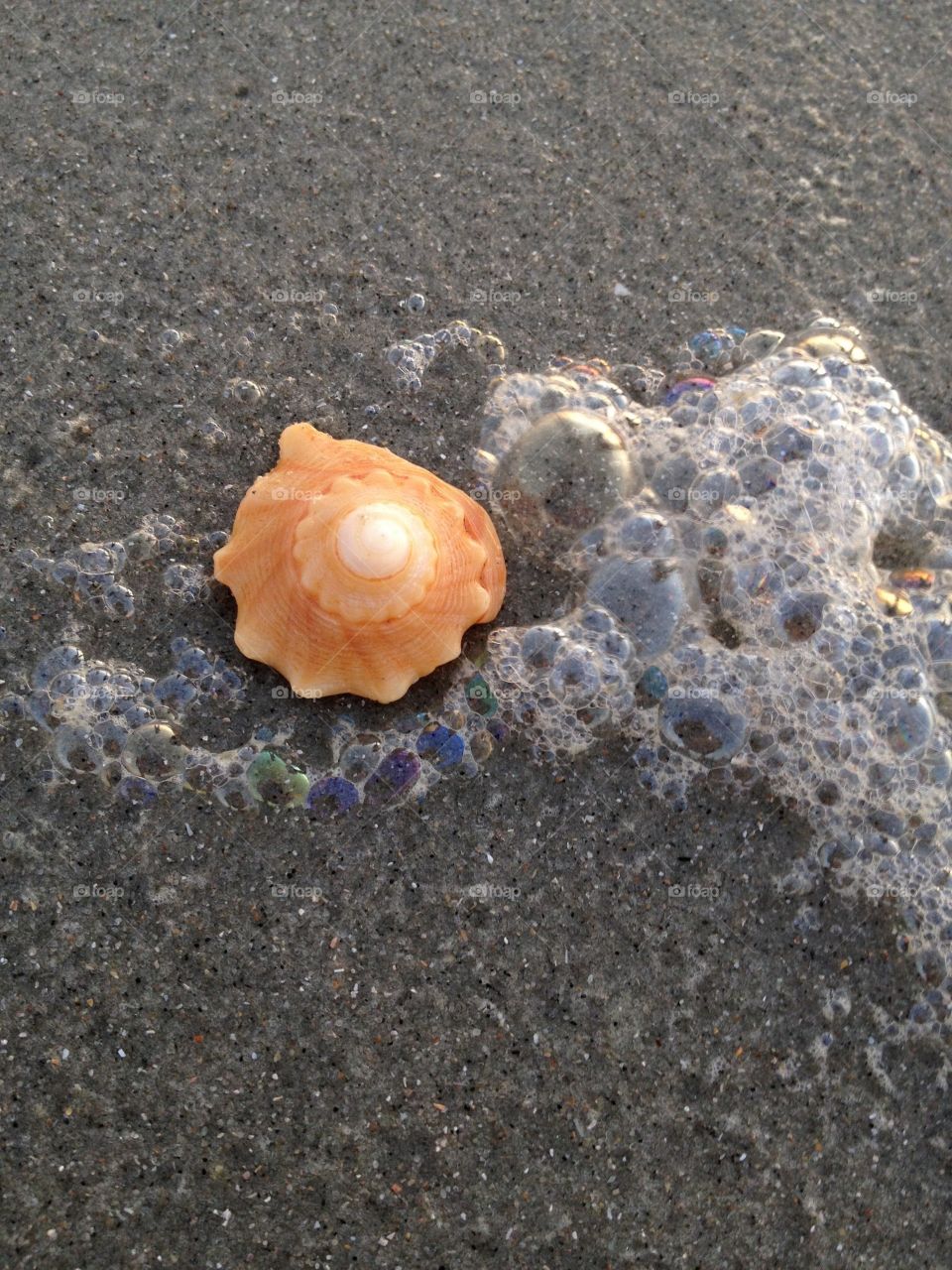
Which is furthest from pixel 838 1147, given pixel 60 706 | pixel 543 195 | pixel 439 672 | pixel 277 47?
pixel 277 47

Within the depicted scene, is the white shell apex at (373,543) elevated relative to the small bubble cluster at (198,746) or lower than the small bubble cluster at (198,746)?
elevated

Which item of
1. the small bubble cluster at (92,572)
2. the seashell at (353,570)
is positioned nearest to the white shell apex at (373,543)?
the seashell at (353,570)

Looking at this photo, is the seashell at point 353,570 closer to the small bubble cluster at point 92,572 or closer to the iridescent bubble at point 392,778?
the iridescent bubble at point 392,778

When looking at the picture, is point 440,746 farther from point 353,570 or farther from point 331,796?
point 353,570

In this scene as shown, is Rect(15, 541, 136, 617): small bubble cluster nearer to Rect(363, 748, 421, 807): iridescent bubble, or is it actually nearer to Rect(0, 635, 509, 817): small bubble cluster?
Rect(0, 635, 509, 817): small bubble cluster

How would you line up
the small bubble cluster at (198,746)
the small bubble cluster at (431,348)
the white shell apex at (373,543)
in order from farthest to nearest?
the small bubble cluster at (431,348), the small bubble cluster at (198,746), the white shell apex at (373,543)

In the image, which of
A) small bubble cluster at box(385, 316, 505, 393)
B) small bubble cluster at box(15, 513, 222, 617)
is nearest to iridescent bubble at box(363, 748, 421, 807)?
small bubble cluster at box(15, 513, 222, 617)
